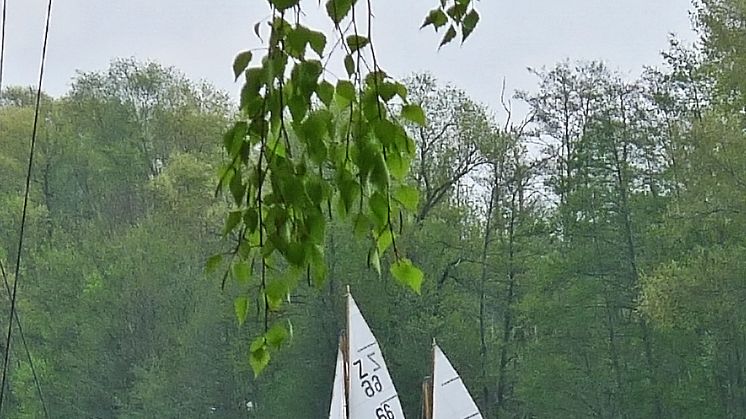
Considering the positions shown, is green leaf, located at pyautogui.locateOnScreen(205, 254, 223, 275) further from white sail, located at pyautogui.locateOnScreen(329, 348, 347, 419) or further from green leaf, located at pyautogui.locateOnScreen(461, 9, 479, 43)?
white sail, located at pyautogui.locateOnScreen(329, 348, 347, 419)

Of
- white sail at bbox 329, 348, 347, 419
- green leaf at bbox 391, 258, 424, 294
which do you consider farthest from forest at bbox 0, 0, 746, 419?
green leaf at bbox 391, 258, 424, 294

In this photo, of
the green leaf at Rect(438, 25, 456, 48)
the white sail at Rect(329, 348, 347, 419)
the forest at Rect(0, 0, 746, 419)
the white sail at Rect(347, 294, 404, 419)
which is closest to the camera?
the green leaf at Rect(438, 25, 456, 48)

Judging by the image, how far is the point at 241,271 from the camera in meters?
0.81

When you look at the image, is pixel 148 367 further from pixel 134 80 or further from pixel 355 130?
pixel 355 130

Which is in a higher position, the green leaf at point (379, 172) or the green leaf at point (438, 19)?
the green leaf at point (438, 19)

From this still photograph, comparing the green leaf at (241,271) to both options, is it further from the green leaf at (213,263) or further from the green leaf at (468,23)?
the green leaf at (468,23)

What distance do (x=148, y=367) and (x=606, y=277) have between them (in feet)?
11.9

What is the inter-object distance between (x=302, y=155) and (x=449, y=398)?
6.30 metres

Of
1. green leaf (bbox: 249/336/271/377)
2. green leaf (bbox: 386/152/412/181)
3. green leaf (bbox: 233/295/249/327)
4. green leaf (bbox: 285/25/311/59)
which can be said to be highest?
green leaf (bbox: 285/25/311/59)

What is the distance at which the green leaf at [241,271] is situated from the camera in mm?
802

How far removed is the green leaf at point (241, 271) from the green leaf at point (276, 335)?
1.3 inches

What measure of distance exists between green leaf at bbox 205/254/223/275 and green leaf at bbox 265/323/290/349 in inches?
1.9

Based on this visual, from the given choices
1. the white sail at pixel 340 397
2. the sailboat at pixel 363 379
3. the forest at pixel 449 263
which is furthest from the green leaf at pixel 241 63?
the forest at pixel 449 263

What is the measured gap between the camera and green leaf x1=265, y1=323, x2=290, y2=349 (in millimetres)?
807
